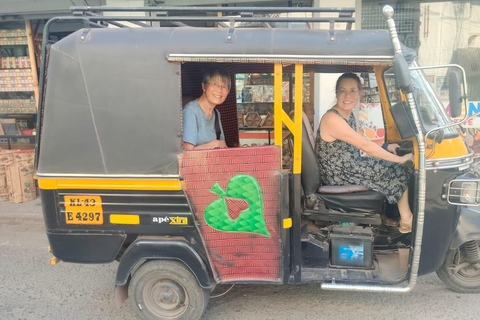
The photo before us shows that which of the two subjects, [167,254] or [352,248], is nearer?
[167,254]

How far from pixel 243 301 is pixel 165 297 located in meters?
0.80

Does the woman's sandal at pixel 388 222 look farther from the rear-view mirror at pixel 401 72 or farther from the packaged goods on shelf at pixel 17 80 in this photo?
the packaged goods on shelf at pixel 17 80

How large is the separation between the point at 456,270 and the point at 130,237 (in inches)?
111

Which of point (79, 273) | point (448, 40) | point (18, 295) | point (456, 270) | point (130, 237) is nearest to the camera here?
A: point (130, 237)

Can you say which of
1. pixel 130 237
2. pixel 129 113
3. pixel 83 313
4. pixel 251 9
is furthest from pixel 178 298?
pixel 251 9

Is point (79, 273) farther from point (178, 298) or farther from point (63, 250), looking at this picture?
point (178, 298)

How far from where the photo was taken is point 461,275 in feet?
11.3

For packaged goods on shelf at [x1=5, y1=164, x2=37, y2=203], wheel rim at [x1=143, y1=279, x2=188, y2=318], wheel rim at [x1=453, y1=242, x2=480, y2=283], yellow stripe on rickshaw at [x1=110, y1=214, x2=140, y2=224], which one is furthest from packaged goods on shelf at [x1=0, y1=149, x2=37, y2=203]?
wheel rim at [x1=453, y1=242, x2=480, y2=283]

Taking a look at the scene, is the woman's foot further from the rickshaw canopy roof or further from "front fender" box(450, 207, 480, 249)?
the rickshaw canopy roof

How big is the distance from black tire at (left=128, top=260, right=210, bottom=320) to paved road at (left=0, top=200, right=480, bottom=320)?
12.3 inches

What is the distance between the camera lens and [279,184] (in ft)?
9.35

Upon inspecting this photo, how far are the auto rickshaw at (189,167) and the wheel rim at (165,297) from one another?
1cm

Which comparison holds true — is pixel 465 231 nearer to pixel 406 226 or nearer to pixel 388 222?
pixel 406 226

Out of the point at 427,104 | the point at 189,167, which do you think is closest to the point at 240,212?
the point at 189,167
